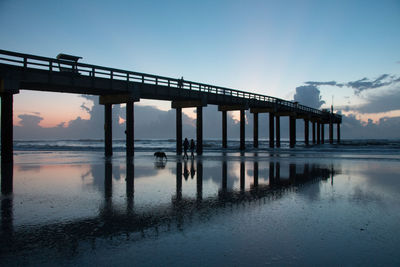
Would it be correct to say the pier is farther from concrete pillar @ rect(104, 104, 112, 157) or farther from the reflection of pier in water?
the reflection of pier in water

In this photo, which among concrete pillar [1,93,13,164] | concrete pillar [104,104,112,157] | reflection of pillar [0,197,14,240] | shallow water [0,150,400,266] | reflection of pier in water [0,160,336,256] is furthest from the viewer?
concrete pillar [104,104,112,157]

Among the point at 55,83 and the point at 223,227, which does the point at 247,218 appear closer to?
the point at 223,227

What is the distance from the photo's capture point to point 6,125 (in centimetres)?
1866

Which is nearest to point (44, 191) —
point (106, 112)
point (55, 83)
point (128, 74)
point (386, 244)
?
point (386, 244)

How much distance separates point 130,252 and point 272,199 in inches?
179

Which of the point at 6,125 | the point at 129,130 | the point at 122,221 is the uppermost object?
the point at 6,125

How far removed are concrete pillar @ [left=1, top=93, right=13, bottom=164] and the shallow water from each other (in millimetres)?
10374

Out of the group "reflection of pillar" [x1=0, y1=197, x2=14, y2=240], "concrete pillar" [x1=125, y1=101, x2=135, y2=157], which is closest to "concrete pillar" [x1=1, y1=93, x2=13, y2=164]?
"concrete pillar" [x1=125, y1=101, x2=135, y2=157]

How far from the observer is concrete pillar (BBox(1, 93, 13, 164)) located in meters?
18.3

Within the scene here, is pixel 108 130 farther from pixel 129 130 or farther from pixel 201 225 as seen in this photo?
pixel 201 225

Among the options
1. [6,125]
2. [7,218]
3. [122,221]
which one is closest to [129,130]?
[6,125]

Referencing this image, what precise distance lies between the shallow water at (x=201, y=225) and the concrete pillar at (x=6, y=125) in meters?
10.4

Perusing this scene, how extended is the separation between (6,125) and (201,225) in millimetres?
17631

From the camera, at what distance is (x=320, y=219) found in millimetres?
5977
